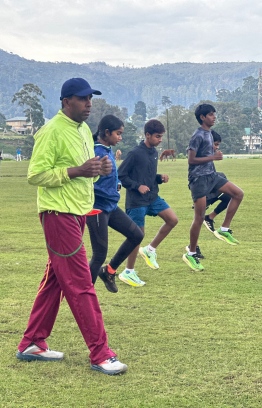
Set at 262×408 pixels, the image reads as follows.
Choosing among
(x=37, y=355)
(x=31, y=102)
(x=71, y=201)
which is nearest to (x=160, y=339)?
(x=37, y=355)

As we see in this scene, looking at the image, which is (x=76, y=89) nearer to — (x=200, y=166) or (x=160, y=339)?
(x=160, y=339)

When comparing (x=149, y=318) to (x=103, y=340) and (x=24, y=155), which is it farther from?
(x=24, y=155)

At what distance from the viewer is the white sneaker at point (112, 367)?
4602 millimetres

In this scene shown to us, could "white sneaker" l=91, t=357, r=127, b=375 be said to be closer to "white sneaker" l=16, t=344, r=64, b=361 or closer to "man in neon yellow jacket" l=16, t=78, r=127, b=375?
"man in neon yellow jacket" l=16, t=78, r=127, b=375

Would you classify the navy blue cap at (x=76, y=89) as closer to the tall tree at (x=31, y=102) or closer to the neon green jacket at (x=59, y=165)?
the neon green jacket at (x=59, y=165)

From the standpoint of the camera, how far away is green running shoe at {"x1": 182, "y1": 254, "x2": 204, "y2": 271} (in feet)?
27.7

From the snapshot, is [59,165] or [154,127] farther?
[154,127]

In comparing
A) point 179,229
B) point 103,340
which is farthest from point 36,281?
point 179,229

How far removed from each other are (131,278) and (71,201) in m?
3.06

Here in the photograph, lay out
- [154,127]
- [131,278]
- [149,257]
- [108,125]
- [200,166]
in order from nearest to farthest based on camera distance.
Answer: [108,125], [131,278], [154,127], [149,257], [200,166]

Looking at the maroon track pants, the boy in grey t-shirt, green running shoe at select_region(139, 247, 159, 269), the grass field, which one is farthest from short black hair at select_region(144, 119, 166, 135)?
the maroon track pants

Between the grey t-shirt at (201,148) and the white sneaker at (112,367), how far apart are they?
4.49 m

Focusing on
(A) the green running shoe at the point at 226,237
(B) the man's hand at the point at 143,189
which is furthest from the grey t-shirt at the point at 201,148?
(A) the green running shoe at the point at 226,237

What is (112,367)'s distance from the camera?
15.1 feet
